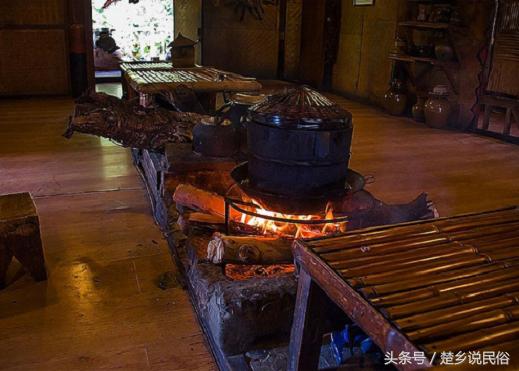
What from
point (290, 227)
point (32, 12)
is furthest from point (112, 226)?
point (32, 12)

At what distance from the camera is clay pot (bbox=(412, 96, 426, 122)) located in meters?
6.10

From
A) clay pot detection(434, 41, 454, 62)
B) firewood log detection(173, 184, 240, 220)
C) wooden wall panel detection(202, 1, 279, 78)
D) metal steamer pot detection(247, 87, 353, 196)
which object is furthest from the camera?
wooden wall panel detection(202, 1, 279, 78)

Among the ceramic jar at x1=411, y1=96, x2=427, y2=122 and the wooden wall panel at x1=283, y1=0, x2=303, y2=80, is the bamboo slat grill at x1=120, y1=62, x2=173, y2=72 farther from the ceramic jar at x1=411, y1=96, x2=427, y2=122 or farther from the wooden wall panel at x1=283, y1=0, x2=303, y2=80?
the wooden wall panel at x1=283, y1=0, x2=303, y2=80

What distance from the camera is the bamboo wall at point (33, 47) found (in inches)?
266

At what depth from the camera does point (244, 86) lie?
379cm

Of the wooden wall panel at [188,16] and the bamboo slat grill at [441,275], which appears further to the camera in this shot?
the wooden wall panel at [188,16]

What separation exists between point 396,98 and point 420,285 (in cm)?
555

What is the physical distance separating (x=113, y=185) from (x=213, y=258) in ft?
5.90

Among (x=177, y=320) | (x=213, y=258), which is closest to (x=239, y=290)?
(x=213, y=258)

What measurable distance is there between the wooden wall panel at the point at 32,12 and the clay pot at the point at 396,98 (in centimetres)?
449

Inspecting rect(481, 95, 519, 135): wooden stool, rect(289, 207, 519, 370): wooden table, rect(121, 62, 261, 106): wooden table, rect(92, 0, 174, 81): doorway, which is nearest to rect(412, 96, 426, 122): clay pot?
rect(481, 95, 519, 135): wooden stool

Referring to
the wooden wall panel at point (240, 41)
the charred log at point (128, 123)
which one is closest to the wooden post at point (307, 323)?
the charred log at point (128, 123)

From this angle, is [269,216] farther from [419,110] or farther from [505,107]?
[419,110]

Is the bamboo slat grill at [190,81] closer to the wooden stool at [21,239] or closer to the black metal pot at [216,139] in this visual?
the black metal pot at [216,139]
